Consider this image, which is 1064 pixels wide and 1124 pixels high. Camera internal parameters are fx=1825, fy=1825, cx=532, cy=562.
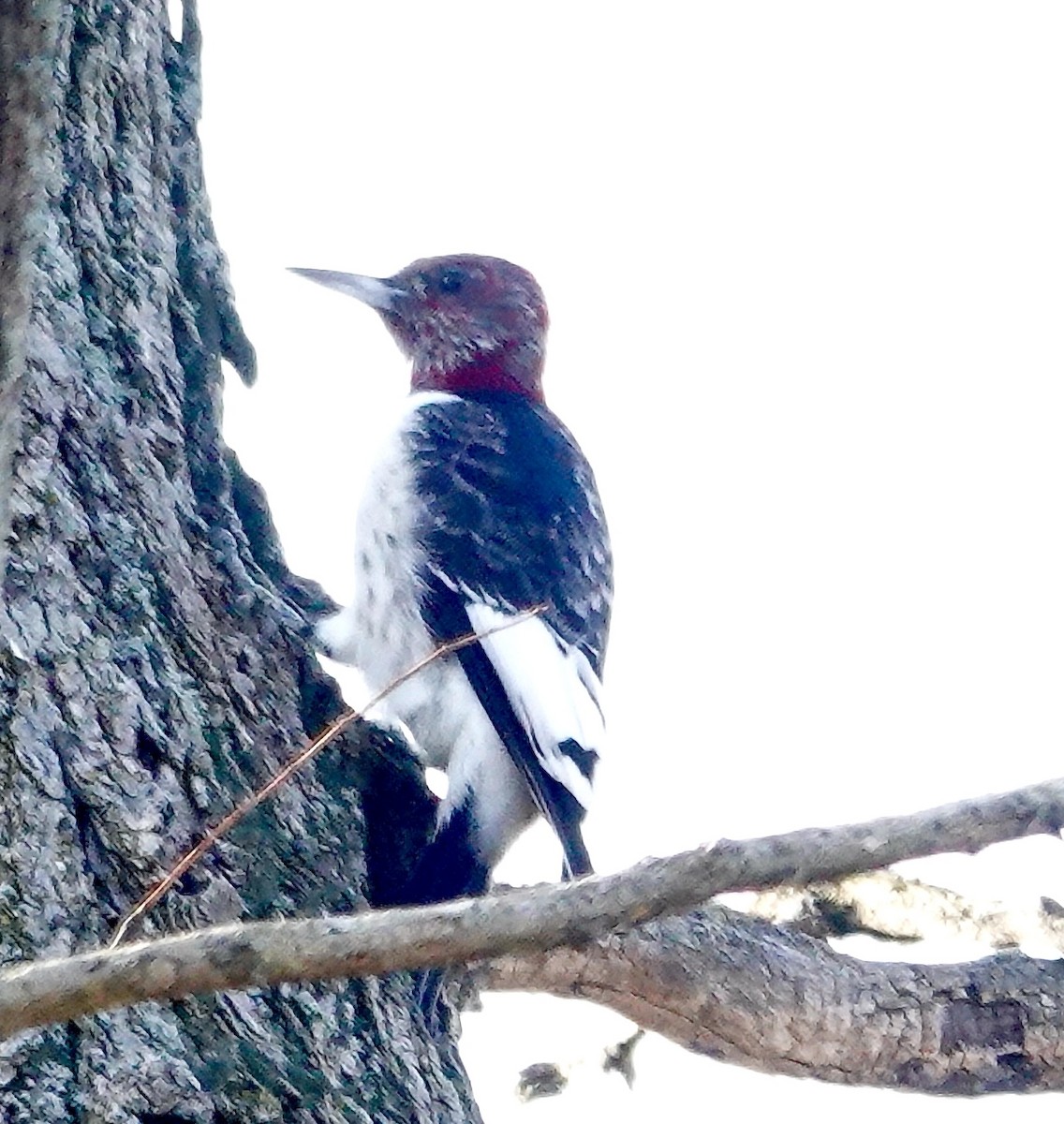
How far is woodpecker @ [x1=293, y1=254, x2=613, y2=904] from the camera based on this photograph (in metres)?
2.83

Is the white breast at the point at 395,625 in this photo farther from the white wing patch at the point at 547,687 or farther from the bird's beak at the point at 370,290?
the bird's beak at the point at 370,290

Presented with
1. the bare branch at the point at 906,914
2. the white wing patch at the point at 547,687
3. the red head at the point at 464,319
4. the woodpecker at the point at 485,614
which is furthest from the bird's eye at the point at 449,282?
the bare branch at the point at 906,914

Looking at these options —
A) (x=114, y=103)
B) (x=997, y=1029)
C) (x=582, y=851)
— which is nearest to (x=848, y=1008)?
(x=997, y=1029)

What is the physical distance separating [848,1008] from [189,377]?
1453mm

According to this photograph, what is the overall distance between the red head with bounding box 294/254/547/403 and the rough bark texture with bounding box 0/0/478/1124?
136 cm

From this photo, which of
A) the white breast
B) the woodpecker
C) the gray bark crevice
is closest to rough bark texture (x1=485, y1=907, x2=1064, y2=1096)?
the gray bark crevice

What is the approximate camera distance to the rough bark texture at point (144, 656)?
1.97 metres

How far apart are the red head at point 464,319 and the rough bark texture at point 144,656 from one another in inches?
53.6

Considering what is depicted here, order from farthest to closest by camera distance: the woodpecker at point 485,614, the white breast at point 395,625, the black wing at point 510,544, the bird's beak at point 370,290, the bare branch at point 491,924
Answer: the bird's beak at point 370,290 → the white breast at point 395,625 → the black wing at point 510,544 → the woodpecker at point 485,614 → the bare branch at point 491,924

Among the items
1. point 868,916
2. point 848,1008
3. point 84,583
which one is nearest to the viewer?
point 84,583

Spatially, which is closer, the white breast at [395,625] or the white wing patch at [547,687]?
the white wing patch at [547,687]

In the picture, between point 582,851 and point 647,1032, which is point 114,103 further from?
point 647,1032

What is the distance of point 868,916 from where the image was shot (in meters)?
3.20

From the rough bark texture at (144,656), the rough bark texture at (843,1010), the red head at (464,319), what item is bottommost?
the rough bark texture at (843,1010)
